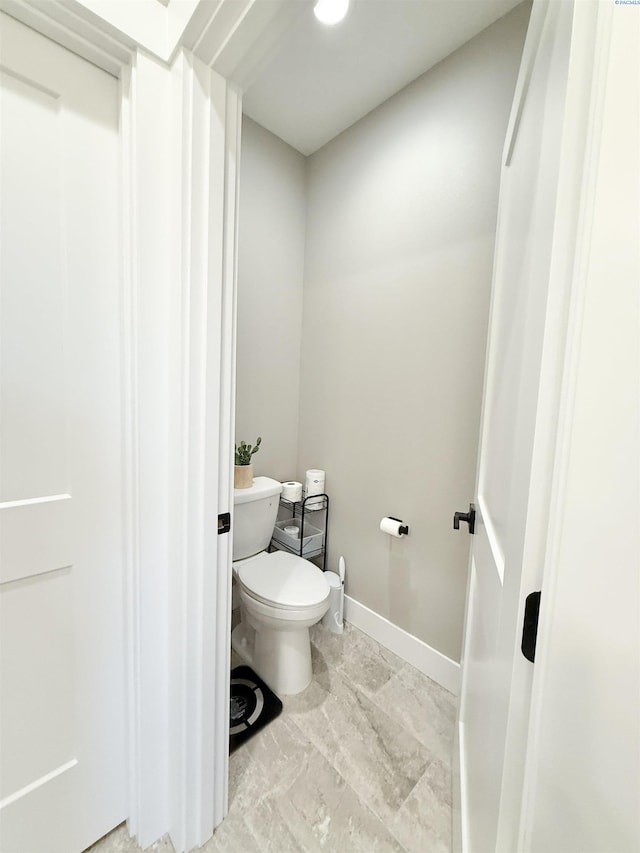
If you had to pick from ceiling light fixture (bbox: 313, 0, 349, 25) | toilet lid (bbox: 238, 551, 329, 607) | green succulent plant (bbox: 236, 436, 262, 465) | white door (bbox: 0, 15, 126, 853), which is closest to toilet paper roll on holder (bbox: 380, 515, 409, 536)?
toilet lid (bbox: 238, 551, 329, 607)

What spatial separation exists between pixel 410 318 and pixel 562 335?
1.29 metres

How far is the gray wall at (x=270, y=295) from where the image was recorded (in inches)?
70.5

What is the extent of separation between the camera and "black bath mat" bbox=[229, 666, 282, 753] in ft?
4.13

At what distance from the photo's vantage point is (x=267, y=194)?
1846 mm

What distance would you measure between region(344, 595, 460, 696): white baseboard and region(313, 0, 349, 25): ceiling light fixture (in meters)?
2.52

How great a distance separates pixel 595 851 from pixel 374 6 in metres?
2.10

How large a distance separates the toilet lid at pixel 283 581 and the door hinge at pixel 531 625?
109 centimetres

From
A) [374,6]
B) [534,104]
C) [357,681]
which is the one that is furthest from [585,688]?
[374,6]

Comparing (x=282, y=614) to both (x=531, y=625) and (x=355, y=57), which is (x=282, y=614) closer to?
(x=531, y=625)

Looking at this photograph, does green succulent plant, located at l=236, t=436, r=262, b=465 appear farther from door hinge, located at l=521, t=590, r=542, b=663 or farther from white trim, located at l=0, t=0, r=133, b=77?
door hinge, located at l=521, t=590, r=542, b=663

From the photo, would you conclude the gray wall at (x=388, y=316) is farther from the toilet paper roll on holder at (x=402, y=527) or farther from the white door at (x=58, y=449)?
the white door at (x=58, y=449)

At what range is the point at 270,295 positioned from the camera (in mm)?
1921

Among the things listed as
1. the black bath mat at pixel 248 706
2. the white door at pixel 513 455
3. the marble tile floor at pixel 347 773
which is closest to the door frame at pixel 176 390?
the marble tile floor at pixel 347 773

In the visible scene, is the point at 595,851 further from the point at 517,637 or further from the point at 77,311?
the point at 77,311
